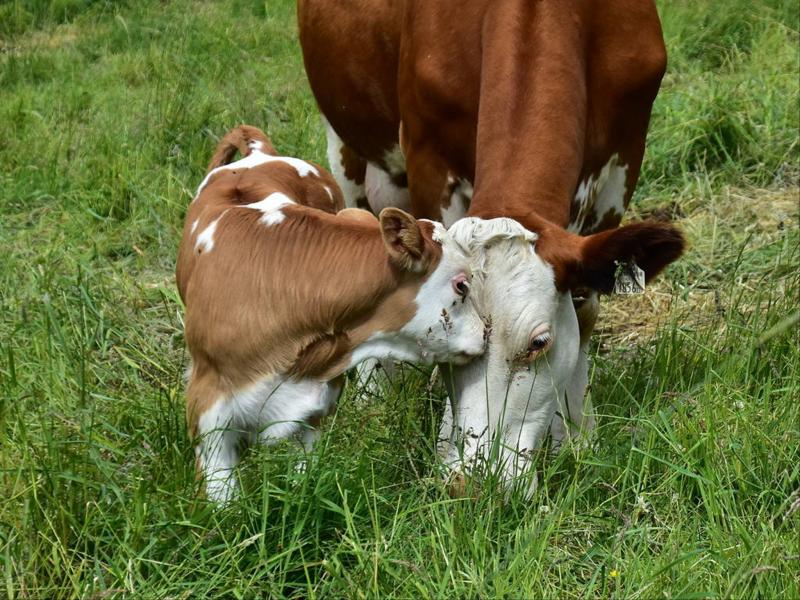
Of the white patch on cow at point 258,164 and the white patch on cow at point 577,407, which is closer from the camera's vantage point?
the white patch on cow at point 577,407

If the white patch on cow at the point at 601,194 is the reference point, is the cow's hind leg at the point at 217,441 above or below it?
below

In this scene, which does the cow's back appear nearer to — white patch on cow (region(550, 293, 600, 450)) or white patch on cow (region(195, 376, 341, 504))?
white patch on cow (region(550, 293, 600, 450))

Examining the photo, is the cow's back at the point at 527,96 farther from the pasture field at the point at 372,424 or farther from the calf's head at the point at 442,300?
the pasture field at the point at 372,424

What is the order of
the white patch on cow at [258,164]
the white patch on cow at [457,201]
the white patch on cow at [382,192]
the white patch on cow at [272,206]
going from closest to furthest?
the white patch on cow at [272,206], the white patch on cow at [457,201], the white patch on cow at [258,164], the white patch on cow at [382,192]

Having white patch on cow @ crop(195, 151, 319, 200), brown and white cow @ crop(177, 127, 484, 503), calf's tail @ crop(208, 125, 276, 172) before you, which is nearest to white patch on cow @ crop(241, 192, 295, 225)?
brown and white cow @ crop(177, 127, 484, 503)

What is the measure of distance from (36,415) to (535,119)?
191 cm

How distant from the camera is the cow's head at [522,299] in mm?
3482

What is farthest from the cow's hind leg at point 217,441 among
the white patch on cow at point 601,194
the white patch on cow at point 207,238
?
the white patch on cow at point 601,194

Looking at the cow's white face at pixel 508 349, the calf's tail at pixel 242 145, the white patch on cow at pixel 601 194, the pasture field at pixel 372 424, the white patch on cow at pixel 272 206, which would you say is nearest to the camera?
the pasture field at pixel 372 424

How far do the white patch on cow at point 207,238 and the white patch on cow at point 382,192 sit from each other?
2.16 meters

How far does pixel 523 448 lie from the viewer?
3568mm

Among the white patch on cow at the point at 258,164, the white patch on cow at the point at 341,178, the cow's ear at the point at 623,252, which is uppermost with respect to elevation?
the cow's ear at the point at 623,252

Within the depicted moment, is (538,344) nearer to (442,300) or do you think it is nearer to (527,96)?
(442,300)

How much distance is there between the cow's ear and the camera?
11.2ft
